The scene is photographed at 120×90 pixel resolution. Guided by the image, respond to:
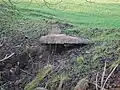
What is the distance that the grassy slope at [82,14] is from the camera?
26.5 ft

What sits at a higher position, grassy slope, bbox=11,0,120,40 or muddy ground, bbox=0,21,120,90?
grassy slope, bbox=11,0,120,40

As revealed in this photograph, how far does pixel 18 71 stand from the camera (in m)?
7.57

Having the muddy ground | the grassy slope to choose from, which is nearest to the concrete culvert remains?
the muddy ground

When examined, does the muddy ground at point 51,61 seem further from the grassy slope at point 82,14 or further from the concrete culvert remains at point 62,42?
the grassy slope at point 82,14

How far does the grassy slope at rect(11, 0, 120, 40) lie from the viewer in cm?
809

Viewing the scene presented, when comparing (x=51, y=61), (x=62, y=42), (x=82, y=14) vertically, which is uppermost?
(x=82, y=14)

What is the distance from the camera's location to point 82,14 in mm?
9164

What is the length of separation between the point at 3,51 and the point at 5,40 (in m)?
0.61

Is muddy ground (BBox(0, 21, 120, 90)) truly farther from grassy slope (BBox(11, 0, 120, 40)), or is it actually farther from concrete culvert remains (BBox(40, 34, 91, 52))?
grassy slope (BBox(11, 0, 120, 40))

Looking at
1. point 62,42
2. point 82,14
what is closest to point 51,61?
point 62,42

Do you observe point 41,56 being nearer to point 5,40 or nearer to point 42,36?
point 42,36

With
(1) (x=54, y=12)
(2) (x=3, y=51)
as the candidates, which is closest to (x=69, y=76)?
(2) (x=3, y=51)

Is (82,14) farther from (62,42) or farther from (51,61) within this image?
(51,61)

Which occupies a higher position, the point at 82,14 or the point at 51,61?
the point at 82,14
